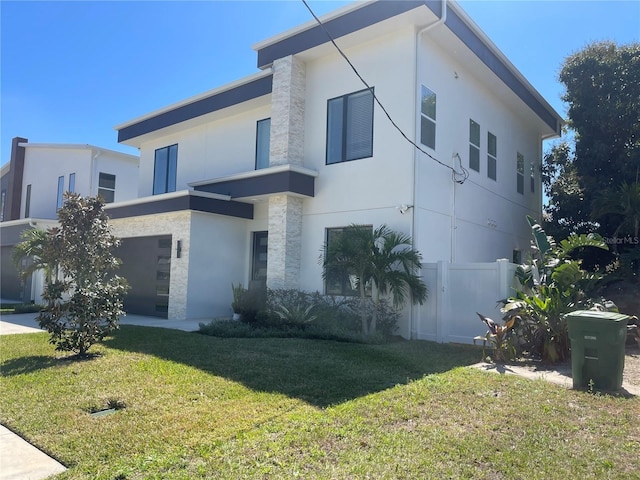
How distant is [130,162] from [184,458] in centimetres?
2303

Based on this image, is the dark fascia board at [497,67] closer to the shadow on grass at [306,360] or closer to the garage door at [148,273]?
the shadow on grass at [306,360]

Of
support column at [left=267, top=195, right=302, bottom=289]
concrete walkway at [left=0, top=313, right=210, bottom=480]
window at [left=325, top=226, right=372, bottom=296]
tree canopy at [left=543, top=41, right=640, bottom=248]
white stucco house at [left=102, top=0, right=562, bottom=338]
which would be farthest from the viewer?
tree canopy at [left=543, top=41, right=640, bottom=248]

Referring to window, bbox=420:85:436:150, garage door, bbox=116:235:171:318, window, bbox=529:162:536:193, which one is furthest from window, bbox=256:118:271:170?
window, bbox=529:162:536:193

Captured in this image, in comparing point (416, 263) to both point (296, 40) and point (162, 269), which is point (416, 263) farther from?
point (162, 269)

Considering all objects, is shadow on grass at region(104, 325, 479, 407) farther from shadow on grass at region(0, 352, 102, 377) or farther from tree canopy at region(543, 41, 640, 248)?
tree canopy at region(543, 41, 640, 248)

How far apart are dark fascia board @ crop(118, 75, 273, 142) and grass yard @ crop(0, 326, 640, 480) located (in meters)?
8.88

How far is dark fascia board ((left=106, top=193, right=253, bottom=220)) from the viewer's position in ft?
45.1

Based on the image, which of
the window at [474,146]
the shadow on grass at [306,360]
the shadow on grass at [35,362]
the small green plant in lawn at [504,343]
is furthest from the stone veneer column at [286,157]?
the small green plant in lawn at [504,343]

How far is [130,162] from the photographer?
24.6 metres

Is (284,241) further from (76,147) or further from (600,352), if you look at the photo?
(76,147)

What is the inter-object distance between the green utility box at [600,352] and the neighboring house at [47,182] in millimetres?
21421

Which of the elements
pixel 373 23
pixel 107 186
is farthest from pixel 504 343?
pixel 107 186

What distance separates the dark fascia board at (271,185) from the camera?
1237 cm

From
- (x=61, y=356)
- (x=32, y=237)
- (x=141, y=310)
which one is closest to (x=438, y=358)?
(x=61, y=356)
